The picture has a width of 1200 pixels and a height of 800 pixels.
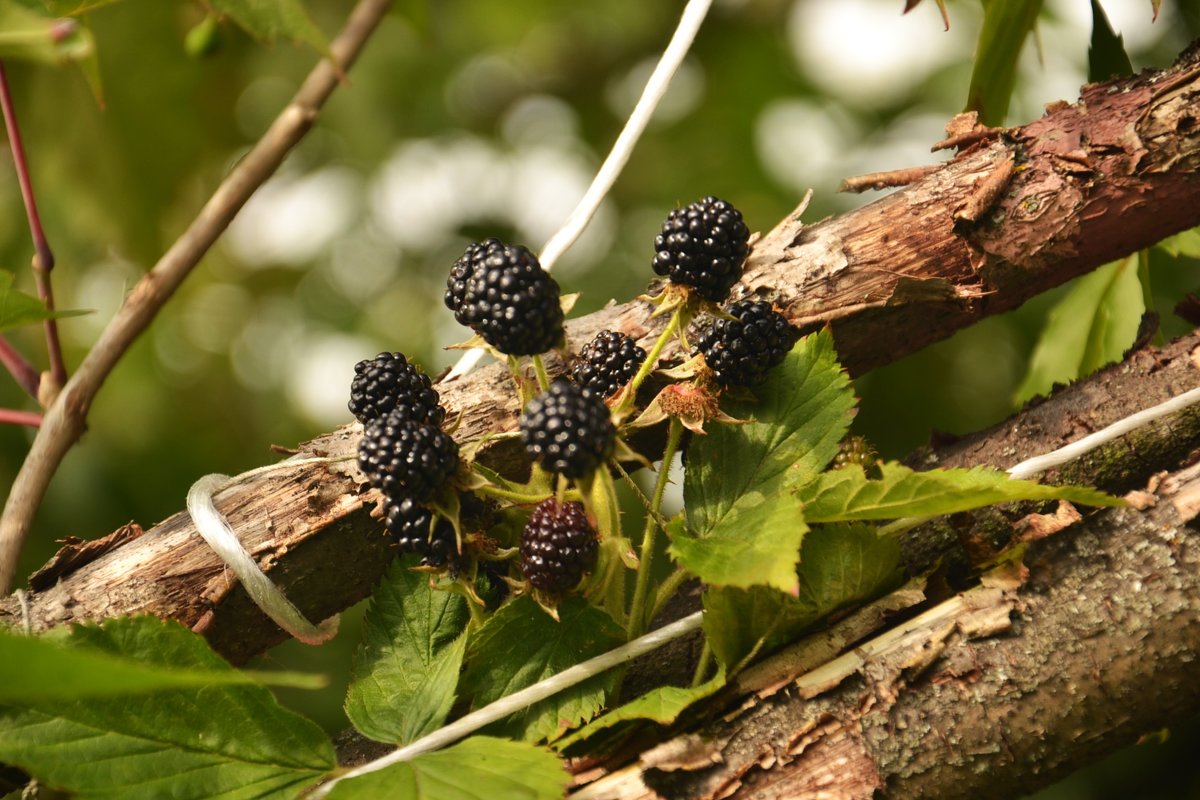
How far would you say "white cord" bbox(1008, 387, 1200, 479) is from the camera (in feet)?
2.35

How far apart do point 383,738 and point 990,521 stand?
1.50 feet

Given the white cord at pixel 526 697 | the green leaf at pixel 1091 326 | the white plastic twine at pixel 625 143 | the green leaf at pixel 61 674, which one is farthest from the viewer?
the green leaf at pixel 1091 326

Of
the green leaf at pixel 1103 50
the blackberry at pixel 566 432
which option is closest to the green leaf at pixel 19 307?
the blackberry at pixel 566 432

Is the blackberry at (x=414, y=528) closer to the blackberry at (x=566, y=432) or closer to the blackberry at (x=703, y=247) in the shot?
the blackberry at (x=566, y=432)

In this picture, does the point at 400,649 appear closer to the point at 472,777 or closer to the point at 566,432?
the point at 472,777

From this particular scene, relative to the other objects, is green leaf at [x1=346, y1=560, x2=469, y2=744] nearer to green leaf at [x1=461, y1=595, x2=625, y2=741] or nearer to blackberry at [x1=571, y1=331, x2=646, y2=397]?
green leaf at [x1=461, y1=595, x2=625, y2=741]

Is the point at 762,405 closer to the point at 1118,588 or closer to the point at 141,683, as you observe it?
the point at 1118,588

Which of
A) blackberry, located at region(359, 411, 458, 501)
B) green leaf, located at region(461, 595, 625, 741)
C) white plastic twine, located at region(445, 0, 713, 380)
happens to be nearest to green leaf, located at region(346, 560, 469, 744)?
green leaf, located at region(461, 595, 625, 741)

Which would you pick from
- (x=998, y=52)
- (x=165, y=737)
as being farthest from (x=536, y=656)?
(x=998, y=52)

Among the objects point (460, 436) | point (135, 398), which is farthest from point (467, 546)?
point (135, 398)

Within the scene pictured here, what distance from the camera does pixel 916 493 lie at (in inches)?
24.4

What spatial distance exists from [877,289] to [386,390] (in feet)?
1.27

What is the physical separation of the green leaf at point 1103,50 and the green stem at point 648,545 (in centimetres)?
66

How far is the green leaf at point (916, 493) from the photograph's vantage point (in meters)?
0.61
